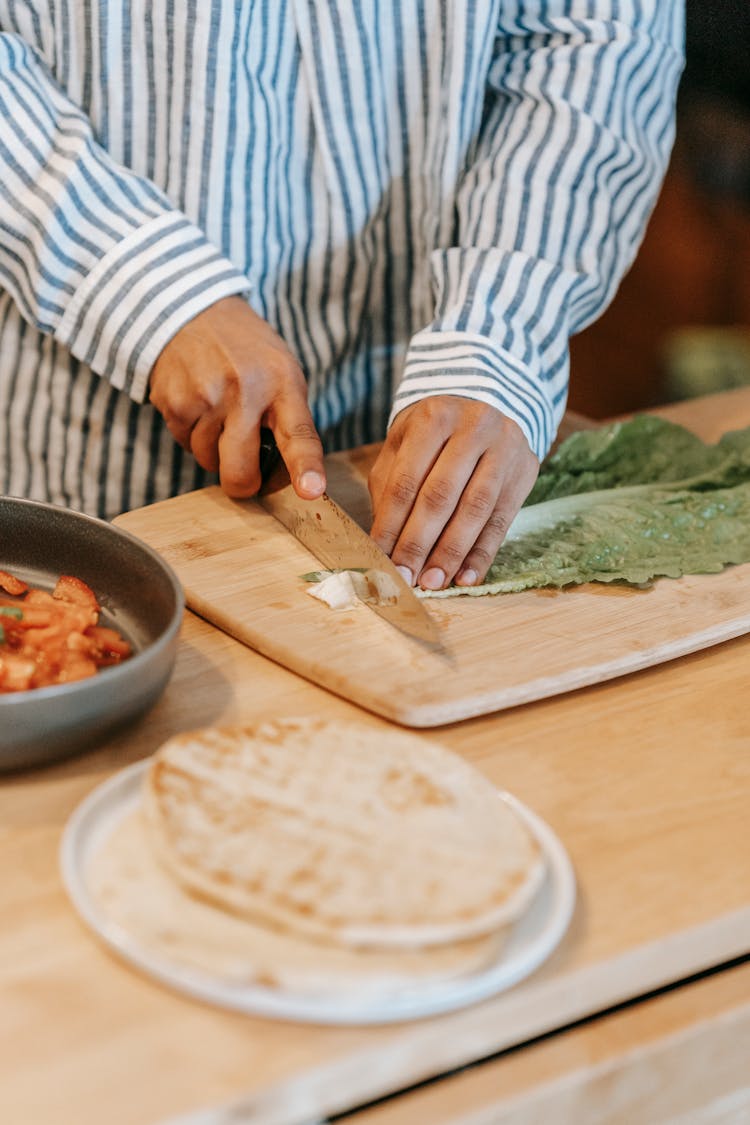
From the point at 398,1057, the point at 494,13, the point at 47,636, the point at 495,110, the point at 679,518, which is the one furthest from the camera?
the point at 495,110

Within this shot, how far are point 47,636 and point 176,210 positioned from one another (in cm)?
75

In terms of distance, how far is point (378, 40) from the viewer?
1703mm

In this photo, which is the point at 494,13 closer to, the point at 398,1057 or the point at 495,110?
the point at 495,110

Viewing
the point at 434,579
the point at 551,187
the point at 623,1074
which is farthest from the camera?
the point at 551,187

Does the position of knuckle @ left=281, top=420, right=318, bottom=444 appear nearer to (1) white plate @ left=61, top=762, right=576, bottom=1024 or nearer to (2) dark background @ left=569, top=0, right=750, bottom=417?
(1) white plate @ left=61, top=762, right=576, bottom=1024

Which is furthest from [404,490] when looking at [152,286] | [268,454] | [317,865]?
[317,865]

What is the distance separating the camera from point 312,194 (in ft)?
5.85

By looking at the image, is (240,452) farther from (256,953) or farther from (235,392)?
(256,953)

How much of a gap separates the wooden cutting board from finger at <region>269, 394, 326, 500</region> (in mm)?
93

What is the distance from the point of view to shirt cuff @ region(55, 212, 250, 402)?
1.55 meters

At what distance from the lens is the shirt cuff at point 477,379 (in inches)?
59.9

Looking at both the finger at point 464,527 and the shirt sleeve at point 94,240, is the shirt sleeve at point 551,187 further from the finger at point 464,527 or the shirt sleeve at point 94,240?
the shirt sleeve at point 94,240

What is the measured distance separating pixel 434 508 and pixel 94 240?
0.58 metres

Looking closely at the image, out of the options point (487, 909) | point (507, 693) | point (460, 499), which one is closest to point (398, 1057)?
point (487, 909)
